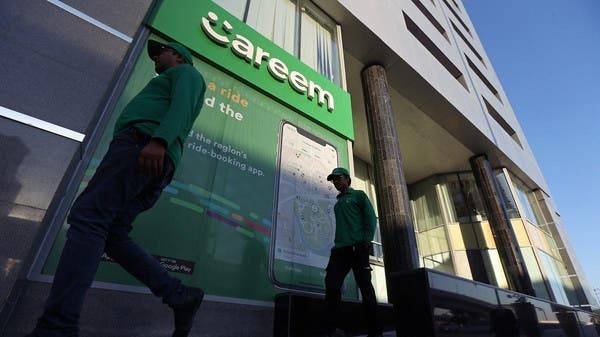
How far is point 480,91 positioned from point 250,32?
1284 centimetres

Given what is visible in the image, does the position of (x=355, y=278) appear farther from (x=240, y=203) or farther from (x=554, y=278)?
(x=554, y=278)

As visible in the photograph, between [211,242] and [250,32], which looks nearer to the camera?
[211,242]

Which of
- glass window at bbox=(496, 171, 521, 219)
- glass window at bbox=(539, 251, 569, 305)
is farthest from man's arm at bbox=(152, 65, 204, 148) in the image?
glass window at bbox=(539, 251, 569, 305)

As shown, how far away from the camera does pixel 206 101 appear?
3.62m

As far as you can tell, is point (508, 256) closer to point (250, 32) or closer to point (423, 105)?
point (423, 105)

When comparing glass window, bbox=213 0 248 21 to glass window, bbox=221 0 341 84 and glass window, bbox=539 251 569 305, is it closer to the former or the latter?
glass window, bbox=221 0 341 84

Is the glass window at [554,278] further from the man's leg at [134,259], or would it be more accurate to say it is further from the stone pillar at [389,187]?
the man's leg at [134,259]

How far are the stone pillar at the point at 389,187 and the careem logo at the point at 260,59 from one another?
2.36m

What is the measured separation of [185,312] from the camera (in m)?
1.59

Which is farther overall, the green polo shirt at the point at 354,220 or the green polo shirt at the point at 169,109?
the green polo shirt at the point at 354,220

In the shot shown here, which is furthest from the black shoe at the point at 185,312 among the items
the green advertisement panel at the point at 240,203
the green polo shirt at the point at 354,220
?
the green polo shirt at the point at 354,220

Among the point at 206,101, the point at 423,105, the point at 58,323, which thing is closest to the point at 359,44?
the point at 423,105

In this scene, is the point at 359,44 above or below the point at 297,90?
above

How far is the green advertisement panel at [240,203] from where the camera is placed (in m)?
2.76
